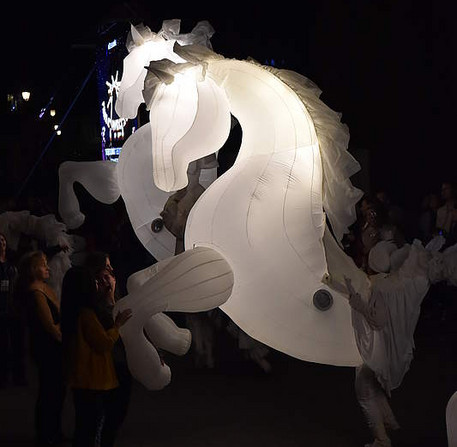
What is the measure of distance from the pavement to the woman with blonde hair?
12.2 inches

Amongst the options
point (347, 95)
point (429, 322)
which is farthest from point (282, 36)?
point (429, 322)

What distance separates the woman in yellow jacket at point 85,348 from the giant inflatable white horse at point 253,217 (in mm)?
131

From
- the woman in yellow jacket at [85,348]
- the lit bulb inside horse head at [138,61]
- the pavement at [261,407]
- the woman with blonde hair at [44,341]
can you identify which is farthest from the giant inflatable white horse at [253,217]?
the pavement at [261,407]

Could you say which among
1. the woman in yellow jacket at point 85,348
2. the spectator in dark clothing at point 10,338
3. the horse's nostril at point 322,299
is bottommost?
the spectator in dark clothing at point 10,338

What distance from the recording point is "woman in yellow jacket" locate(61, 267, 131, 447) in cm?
471

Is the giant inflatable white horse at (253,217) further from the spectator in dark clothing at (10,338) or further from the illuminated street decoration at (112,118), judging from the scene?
the illuminated street decoration at (112,118)

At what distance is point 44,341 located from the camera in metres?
5.68

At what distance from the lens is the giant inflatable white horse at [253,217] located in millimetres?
Result: 4777

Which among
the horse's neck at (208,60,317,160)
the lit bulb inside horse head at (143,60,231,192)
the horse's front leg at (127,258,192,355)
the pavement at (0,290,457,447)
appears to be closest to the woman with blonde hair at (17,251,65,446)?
the pavement at (0,290,457,447)

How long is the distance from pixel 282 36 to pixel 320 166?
37.3 ft

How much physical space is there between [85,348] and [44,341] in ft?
3.27

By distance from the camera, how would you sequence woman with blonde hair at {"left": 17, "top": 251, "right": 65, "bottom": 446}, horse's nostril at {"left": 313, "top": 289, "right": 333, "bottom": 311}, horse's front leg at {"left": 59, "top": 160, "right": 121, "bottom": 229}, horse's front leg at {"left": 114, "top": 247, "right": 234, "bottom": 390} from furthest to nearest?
1. horse's front leg at {"left": 59, "top": 160, "right": 121, "bottom": 229}
2. woman with blonde hair at {"left": 17, "top": 251, "right": 65, "bottom": 446}
3. horse's nostril at {"left": 313, "top": 289, "right": 333, "bottom": 311}
4. horse's front leg at {"left": 114, "top": 247, "right": 234, "bottom": 390}

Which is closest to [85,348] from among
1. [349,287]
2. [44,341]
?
[44,341]

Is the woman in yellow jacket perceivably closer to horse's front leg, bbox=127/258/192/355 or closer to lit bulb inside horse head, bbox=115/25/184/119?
horse's front leg, bbox=127/258/192/355
